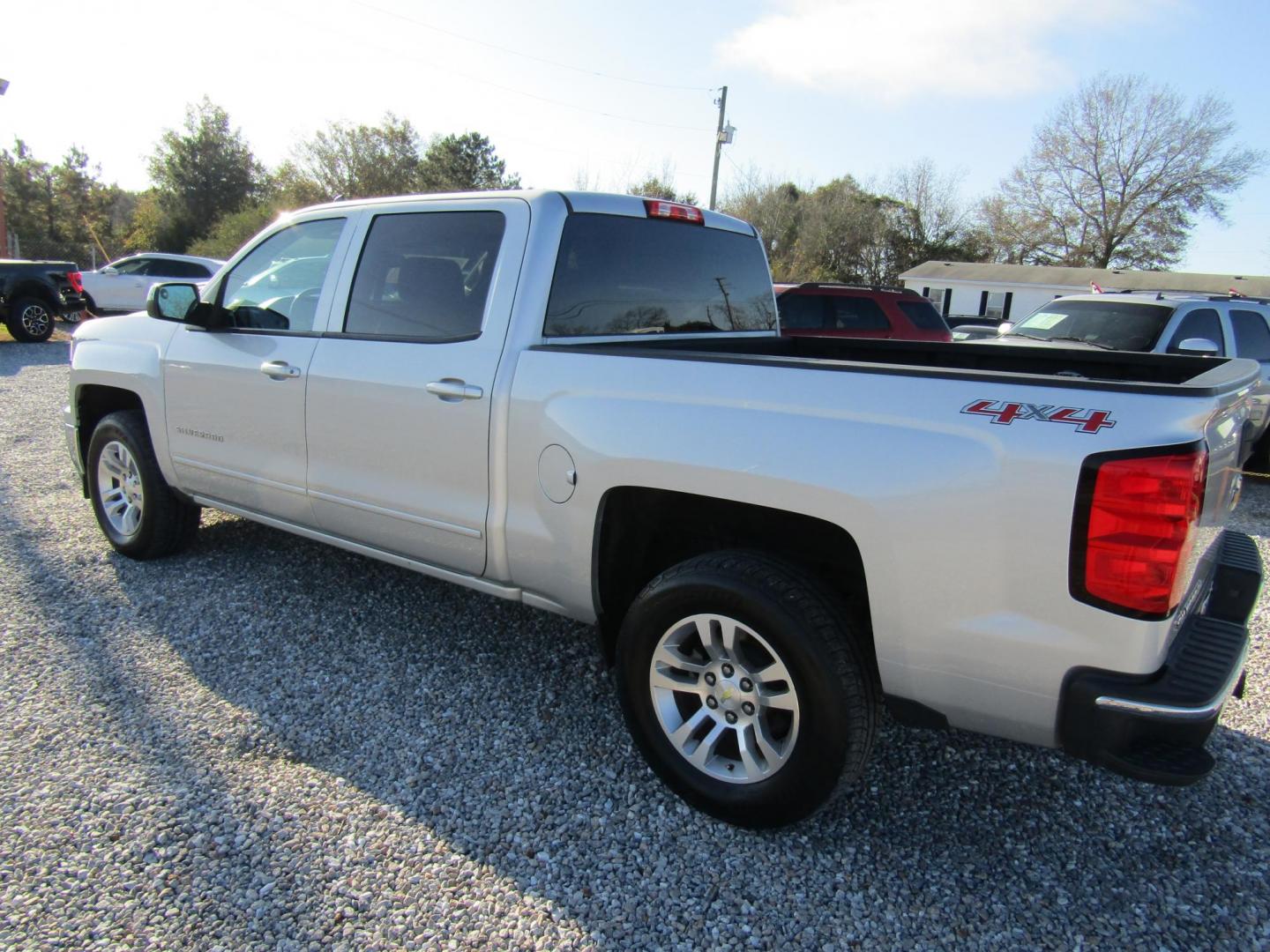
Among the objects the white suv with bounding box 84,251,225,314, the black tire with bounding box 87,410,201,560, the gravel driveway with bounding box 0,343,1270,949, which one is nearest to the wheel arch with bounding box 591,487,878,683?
the gravel driveway with bounding box 0,343,1270,949

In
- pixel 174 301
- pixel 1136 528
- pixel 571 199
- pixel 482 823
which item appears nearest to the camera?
pixel 1136 528

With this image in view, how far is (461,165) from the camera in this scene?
52.5 m

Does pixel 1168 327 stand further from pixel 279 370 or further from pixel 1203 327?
pixel 279 370

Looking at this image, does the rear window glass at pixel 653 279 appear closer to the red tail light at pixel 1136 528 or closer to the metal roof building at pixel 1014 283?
the red tail light at pixel 1136 528

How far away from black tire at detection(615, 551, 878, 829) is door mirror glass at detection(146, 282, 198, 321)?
2.85 metres

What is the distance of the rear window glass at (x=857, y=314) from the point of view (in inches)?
434

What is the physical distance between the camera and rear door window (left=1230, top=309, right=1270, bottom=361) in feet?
27.8

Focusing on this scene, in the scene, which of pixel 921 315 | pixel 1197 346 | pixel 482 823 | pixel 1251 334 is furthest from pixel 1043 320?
pixel 482 823

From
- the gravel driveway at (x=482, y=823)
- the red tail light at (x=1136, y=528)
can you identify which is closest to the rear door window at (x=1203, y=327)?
the gravel driveway at (x=482, y=823)

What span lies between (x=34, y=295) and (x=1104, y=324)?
17611 mm

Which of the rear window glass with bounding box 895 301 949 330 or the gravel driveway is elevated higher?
the rear window glass with bounding box 895 301 949 330

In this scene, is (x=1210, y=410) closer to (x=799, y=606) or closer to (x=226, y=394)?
(x=799, y=606)

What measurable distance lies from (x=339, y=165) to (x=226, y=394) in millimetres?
51502

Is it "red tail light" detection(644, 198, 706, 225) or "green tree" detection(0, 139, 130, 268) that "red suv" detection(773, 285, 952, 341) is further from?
"green tree" detection(0, 139, 130, 268)
